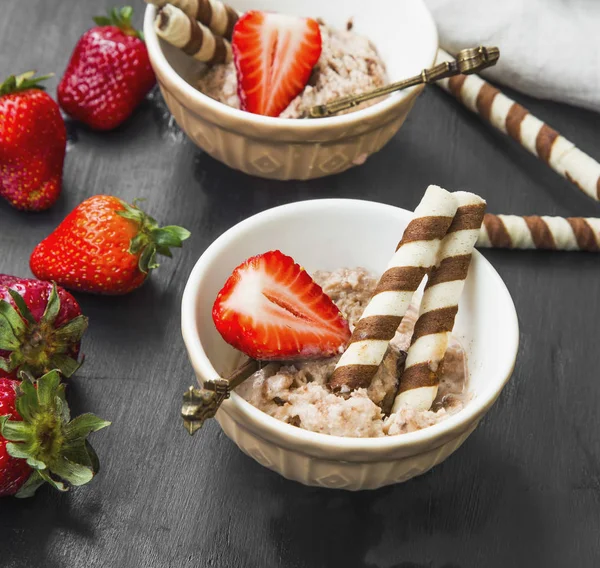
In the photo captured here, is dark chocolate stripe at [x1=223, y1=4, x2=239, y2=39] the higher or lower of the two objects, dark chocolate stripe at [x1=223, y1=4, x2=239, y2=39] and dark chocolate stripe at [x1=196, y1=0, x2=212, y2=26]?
the lower

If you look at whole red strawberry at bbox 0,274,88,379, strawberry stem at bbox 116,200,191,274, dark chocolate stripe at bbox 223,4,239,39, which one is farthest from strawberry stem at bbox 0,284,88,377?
dark chocolate stripe at bbox 223,4,239,39

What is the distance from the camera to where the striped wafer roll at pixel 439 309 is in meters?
1.60

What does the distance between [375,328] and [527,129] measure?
104 cm

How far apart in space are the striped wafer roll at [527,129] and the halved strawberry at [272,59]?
0.53 meters

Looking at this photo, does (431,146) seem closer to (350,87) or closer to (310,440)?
(350,87)

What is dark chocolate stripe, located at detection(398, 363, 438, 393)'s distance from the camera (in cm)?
160

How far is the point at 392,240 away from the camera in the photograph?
1825 mm

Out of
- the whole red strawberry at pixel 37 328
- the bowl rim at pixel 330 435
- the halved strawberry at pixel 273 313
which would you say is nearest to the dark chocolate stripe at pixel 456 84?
the bowl rim at pixel 330 435

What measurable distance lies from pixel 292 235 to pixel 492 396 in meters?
0.54

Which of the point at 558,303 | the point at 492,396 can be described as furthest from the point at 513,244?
the point at 492,396

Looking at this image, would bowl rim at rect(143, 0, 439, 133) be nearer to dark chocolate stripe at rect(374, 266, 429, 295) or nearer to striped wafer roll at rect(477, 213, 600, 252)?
striped wafer roll at rect(477, 213, 600, 252)

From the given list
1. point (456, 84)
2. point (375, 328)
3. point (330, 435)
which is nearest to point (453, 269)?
point (375, 328)

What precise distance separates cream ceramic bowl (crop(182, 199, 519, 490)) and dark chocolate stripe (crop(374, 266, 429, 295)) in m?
0.15

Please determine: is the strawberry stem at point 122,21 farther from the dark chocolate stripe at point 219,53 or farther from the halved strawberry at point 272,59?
the halved strawberry at point 272,59
